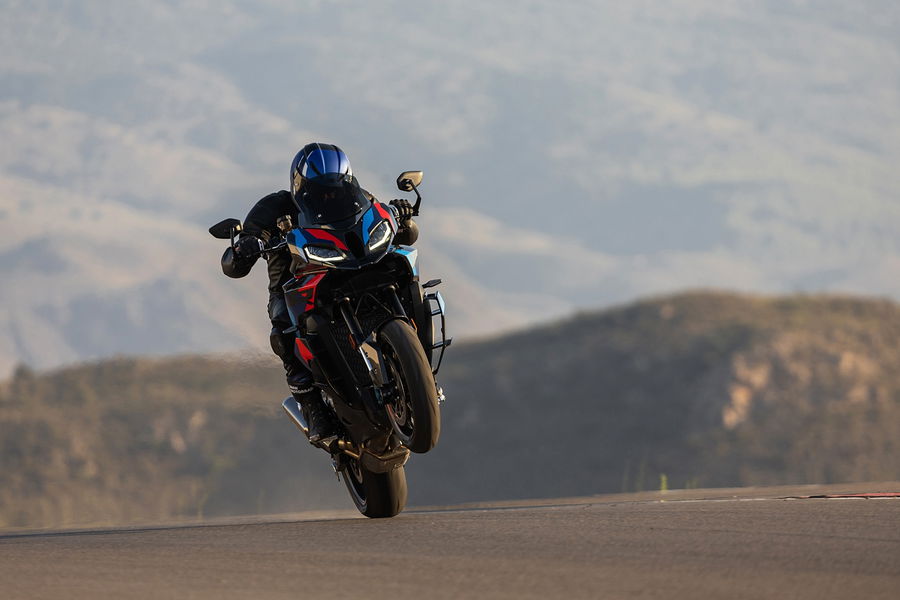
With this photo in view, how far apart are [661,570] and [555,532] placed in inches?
63.6

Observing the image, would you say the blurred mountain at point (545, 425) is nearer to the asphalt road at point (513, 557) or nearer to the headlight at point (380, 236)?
the headlight at point (380, 236)

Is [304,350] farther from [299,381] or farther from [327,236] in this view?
[327,236]

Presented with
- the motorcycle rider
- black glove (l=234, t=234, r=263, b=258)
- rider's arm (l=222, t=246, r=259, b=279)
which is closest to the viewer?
the motorcycle rider

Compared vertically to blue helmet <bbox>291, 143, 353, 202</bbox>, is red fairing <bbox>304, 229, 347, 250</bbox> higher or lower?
lower

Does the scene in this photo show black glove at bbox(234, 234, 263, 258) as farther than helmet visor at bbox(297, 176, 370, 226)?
Yes

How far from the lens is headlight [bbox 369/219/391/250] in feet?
33.7

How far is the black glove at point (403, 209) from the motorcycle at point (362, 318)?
0.36 meters

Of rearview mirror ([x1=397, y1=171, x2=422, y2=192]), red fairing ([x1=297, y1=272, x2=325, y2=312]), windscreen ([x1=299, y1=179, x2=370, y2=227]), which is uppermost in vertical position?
rearview mirror ([x1=397, y1=171, x2=422, y2=192])

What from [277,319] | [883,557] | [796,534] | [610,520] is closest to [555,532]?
[610,520]

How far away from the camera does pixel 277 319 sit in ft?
36.8

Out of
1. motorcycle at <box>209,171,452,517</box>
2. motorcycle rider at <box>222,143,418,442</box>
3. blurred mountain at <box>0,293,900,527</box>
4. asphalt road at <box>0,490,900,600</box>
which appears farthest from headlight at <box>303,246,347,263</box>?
blurred mountain at <box>0,293,900,527</box>

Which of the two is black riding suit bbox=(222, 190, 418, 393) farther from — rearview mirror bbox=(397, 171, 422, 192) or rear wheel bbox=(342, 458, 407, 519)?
rear wheel bbox=(342, 458, 407, 519)

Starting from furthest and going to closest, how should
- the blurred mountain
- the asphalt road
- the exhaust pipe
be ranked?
the blurred mountain
the exhaust pipe
the asphalt road

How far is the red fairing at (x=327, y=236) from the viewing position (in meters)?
10.3
